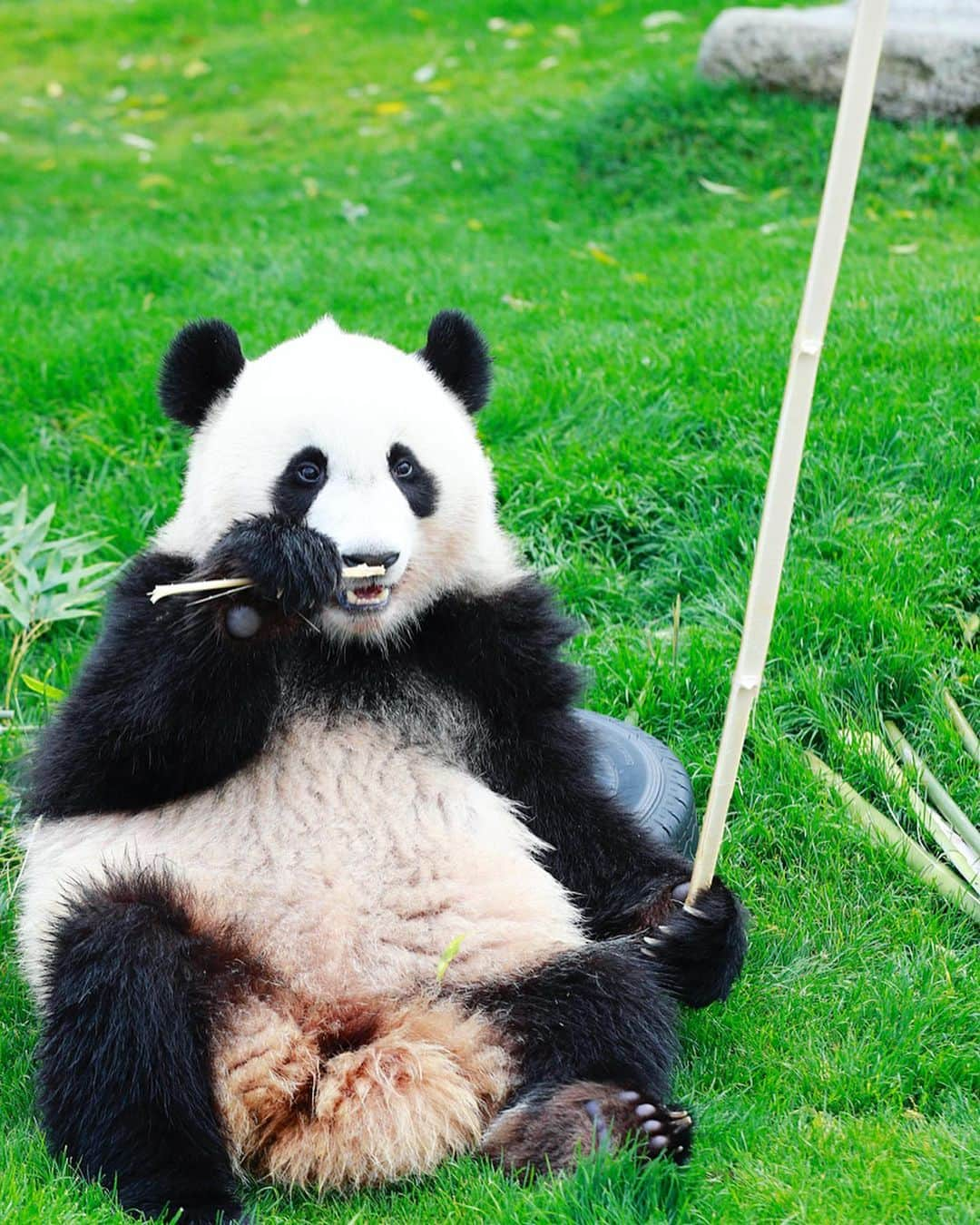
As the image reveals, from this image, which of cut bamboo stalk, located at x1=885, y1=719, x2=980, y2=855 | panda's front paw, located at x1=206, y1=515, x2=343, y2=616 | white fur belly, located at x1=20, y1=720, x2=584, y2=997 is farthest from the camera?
cut bamboo stalk, located at x1=885, y1=719, x2=980, y2=855

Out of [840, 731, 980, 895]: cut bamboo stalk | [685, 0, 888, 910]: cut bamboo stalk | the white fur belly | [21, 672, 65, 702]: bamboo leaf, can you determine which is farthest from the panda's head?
[840, 731, 980, 895]: cut bamboo stalk

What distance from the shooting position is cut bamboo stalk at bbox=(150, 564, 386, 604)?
8.23ft

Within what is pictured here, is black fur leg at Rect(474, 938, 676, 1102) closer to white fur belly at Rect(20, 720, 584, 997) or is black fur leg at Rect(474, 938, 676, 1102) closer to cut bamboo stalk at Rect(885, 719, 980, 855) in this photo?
white fur belly at Rect(20, 720, 584, 997)

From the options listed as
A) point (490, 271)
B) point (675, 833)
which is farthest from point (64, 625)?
point (490, 271)

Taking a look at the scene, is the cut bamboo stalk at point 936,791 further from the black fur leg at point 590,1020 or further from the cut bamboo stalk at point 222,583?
the cut bamboo stalk at point 222,583

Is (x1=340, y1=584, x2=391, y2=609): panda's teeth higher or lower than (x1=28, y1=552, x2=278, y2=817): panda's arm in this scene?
higher

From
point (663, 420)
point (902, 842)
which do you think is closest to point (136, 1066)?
point (902, 842)

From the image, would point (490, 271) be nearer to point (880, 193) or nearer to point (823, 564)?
point (880, 193)

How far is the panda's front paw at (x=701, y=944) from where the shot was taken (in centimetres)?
280

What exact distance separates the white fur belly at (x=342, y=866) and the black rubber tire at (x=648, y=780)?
46 centimetres

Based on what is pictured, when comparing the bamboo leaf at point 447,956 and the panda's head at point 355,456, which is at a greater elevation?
the panda's head at point 355,456

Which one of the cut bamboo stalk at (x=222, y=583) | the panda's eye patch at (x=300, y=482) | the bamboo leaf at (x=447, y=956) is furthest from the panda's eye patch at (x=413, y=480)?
the bamboo leaf at (x=447, y=956)

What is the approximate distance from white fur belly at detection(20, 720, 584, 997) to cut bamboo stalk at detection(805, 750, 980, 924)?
902 mm

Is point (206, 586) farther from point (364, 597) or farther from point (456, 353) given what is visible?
point (456, 353)
